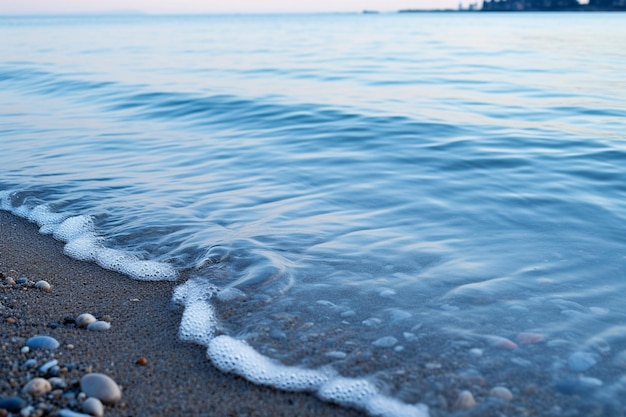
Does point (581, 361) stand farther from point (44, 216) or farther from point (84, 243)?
point (44, 216)

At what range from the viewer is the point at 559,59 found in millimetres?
17391

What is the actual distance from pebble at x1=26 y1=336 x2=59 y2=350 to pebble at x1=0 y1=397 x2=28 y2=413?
49 cm

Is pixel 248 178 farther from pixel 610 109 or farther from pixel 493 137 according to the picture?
pixel 610 109

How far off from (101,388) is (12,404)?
329 millimetres

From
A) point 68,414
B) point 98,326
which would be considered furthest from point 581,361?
point 98,326

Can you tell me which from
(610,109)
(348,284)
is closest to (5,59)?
(610,109)

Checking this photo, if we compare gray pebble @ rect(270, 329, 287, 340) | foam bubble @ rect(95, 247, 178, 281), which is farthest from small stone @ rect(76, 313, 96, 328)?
gray pebble @ rect(270, 329, 287, 340)

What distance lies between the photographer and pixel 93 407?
2.32 m

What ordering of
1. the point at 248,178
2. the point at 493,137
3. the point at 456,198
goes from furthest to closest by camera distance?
1. the point at 493,137
2. the point at 248,178
3. the point at 456,198

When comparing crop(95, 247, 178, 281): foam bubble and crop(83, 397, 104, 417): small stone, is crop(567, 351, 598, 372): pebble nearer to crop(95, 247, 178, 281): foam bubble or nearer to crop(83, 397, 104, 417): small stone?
crop(83, 397, 104, 417): small stone

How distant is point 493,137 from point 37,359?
6410 millimetres

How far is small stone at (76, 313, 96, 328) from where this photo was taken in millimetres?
3113

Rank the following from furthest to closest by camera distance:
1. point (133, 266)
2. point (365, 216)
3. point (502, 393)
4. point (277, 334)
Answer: point (365, 216) → point (133, 266) → point (277, 334) → point (502, 393)

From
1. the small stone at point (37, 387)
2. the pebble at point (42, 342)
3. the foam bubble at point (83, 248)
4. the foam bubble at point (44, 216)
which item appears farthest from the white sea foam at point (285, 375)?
the foam bubble at point (44, 216)
